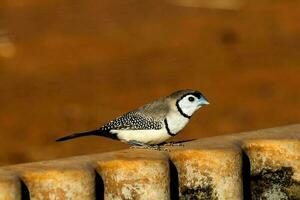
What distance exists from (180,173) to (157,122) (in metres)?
1.23

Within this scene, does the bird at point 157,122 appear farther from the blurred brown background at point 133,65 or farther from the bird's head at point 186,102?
the blurred brown background at point 133,65

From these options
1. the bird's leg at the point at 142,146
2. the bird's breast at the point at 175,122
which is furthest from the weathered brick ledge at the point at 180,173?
the bird's breast at the point at 175,122

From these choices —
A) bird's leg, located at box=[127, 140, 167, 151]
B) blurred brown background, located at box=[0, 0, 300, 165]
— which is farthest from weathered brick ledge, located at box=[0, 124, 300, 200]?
blurred brown background, located at box=[0, 0, 300, 165]

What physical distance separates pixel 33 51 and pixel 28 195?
35.9 feet

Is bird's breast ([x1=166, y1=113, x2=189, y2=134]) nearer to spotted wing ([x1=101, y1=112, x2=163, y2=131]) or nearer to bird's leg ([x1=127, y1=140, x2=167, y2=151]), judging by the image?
spotted wing ([x1=101, y1=112, x2=163, y2=131])

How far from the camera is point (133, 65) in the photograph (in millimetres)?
17875

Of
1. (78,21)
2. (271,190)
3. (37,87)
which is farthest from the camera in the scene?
(78,21)

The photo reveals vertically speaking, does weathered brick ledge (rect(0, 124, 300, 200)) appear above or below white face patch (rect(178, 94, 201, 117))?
below

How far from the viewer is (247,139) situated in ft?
28.2

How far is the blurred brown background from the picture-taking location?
50.2 feet

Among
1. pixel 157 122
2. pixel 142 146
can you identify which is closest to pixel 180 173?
pixel 142 146

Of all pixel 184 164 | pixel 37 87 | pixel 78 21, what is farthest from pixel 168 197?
pixel 78 21

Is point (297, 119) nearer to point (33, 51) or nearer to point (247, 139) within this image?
point (33, 51)

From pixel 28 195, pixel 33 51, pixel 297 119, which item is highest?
pixel 33 51
